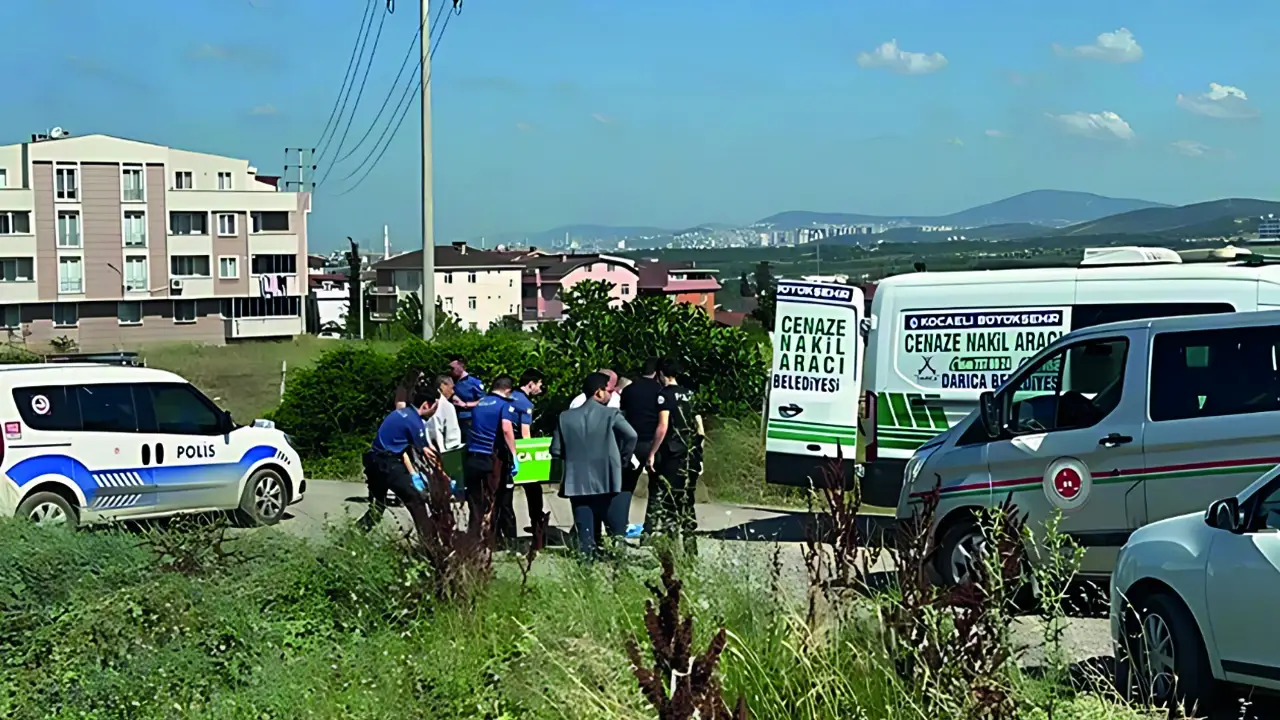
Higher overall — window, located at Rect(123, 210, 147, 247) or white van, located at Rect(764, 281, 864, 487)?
window, located at Rect(123, 210, 147, 247)

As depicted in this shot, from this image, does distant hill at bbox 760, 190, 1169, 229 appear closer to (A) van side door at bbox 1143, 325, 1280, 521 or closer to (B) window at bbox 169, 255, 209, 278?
(B) window at bbox 169, 255, 209, 278

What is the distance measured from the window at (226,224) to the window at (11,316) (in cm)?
1444

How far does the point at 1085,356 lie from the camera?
991 cm

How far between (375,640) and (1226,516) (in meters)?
4.16

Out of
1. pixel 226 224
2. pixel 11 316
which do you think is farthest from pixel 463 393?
A: pixel 226 224

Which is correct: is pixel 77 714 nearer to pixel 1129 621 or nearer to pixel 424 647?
pixel 424 647

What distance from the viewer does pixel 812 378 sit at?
12461 mm

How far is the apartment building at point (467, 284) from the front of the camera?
425ft

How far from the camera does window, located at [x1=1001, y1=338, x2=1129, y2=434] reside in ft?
A: 30.4

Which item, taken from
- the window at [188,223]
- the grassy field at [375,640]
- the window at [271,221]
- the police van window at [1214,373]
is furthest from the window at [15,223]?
the police van window at [1214,373]

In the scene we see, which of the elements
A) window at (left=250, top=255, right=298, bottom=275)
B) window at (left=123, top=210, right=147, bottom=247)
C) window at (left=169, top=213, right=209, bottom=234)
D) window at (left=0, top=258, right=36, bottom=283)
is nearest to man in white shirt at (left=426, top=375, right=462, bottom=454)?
window at (left=0, top=258, right=36, bottom=283)

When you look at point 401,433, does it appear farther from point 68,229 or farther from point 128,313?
point 128,313

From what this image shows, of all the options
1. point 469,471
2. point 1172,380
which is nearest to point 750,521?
point 469,471

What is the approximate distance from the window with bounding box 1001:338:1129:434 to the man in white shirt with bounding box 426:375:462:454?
17.7 ft
